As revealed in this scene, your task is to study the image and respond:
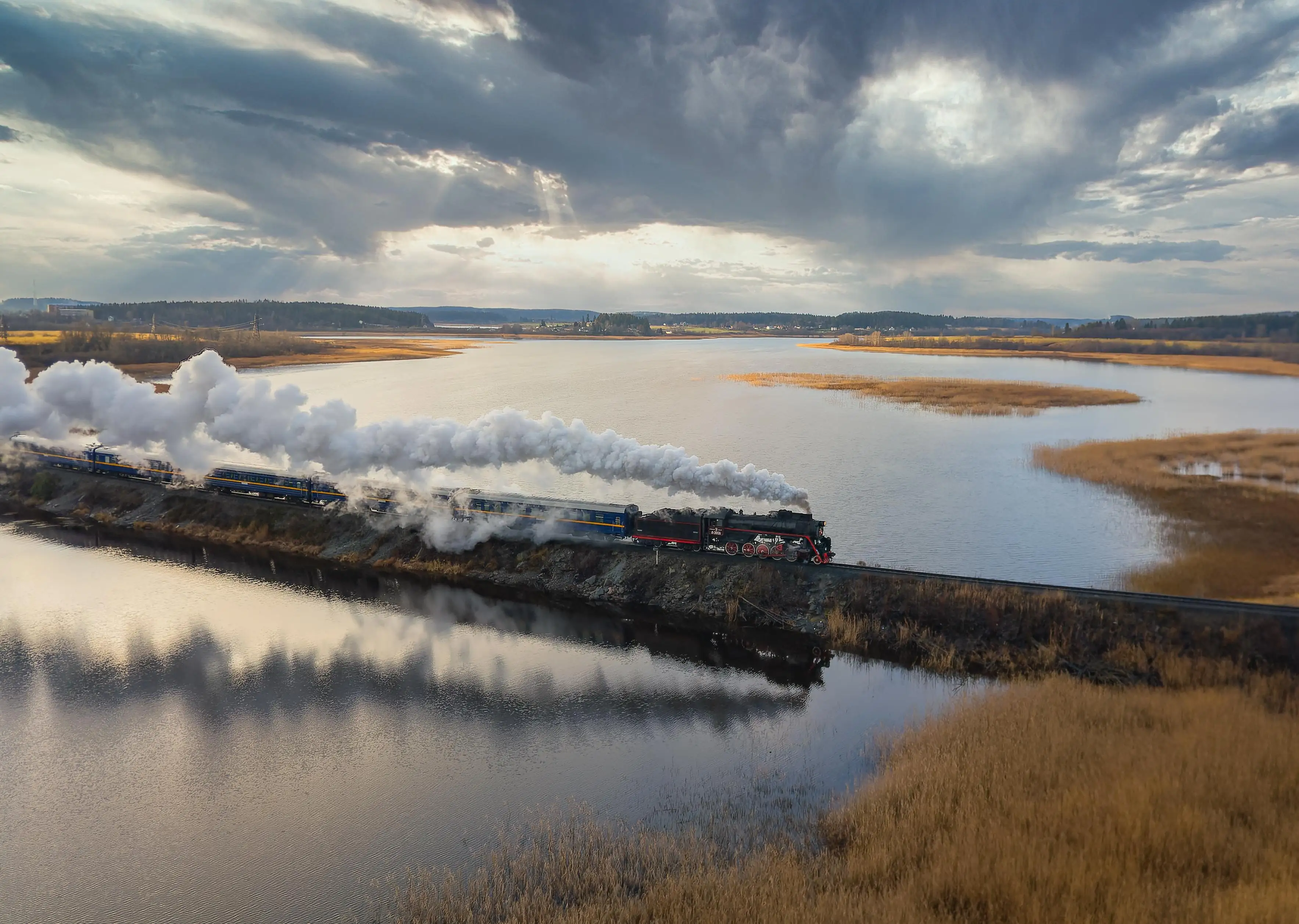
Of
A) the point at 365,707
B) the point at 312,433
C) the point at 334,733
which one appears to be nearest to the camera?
the point at 334,733

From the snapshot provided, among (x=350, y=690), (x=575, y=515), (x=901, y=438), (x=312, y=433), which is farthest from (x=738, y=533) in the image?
(x=901, y=438)

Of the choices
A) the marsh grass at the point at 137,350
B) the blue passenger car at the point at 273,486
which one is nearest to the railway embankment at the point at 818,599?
the blue passenger car at the point at 273,486

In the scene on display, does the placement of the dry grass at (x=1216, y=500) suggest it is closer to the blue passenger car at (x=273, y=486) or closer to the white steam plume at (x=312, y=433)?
the white steam plume at (x=312, y=433)

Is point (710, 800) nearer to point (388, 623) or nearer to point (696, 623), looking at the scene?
point (696, 623)

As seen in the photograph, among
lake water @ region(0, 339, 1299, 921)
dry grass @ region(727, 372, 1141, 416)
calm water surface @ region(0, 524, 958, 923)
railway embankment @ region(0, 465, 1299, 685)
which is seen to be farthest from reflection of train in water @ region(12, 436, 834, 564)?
dry grass @ region(727, 372, 1141, 416)

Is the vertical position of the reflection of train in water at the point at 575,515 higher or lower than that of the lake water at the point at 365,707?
higher

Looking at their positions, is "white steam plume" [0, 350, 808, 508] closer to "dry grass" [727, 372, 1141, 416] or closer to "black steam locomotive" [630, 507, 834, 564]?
"black steam locomotive" [630, 507, 834, 564]

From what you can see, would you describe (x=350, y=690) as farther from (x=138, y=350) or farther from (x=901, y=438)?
(x=138, y=350)
